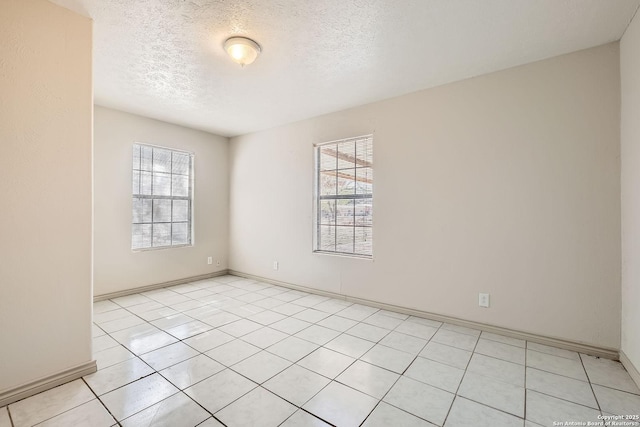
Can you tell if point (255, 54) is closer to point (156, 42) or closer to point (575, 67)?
point (156, 42)

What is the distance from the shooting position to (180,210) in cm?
469

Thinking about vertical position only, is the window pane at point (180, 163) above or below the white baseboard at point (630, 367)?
above

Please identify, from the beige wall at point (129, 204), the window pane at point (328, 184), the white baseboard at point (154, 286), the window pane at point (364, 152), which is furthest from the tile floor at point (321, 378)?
the window pane at point (364, 152)

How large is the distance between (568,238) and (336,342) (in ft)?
7.19

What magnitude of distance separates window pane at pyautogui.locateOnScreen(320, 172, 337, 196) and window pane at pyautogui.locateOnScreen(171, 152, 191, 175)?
231cm

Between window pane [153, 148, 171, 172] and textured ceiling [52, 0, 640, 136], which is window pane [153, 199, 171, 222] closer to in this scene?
window pane [153, 148, 171, 172]

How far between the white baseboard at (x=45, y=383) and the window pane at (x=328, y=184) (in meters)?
3.03

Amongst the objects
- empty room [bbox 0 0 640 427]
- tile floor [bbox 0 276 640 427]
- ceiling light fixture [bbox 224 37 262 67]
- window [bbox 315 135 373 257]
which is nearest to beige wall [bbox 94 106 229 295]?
empty room [bbox 0 0 640 427]

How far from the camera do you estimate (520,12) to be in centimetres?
197

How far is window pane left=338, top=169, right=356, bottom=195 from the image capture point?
12.7ft

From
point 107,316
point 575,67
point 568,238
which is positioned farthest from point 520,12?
point 107,316

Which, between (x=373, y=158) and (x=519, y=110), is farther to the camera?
(x=373, y=158)

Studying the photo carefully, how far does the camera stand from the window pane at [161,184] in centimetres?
439

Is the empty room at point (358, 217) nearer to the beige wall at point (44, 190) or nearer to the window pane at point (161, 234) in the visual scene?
the beige wall at point (44, 190)
